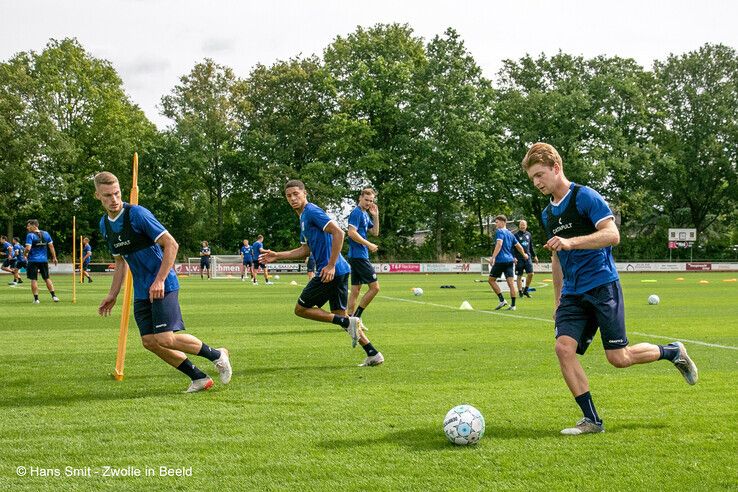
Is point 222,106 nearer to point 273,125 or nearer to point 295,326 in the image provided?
point 273,125

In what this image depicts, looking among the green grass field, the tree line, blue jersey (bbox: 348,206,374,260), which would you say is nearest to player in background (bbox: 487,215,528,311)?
blue jersey (bbox: 348,206,374,260)

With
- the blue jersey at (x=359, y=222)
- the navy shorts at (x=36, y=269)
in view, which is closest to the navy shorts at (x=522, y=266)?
the blue jersey at (x=359, y=222)

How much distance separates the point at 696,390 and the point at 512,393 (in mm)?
1682

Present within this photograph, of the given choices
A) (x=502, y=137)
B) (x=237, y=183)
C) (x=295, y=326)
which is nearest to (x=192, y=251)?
(x=237, y=183)

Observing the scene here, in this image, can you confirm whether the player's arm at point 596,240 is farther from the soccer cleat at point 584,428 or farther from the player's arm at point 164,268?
the player's arm at point 164,268

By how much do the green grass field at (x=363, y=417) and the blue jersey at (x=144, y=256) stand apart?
3.24 feet

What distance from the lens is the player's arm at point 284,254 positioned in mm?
8836

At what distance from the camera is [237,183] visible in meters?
63.2

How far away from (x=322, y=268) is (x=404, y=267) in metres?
46.4

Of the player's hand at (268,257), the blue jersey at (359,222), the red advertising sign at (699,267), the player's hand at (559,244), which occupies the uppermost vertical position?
the blue jersey at (359,222)

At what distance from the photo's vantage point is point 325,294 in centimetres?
977

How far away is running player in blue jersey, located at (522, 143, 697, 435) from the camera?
18.5 feet

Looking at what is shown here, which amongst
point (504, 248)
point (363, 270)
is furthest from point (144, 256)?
point (504, 248)

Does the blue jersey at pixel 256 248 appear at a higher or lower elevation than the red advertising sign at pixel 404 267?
higher
